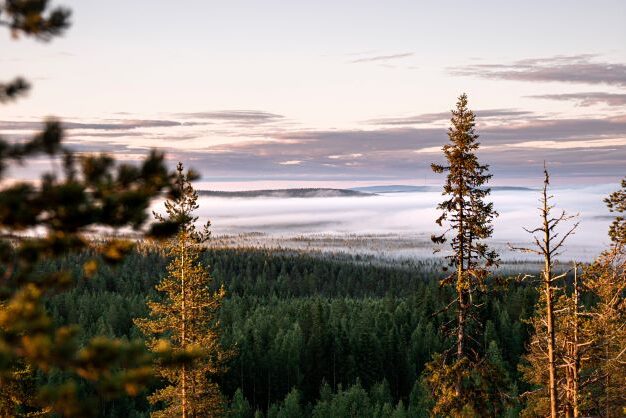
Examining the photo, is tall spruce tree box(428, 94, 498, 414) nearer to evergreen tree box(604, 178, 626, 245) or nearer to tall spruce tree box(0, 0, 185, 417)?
Answer: evergreen tree box(604, 178, 626, 245)

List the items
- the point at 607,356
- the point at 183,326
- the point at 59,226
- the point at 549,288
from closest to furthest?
the point at 59,226
the point at 549,288
the point at 183,326
the point at 607,356

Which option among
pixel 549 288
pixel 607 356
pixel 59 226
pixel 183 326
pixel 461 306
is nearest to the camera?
pixel 59 226

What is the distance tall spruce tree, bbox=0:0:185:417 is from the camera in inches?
254

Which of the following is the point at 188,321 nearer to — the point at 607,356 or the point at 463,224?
the point at 463,224

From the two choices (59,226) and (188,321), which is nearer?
(59,226)

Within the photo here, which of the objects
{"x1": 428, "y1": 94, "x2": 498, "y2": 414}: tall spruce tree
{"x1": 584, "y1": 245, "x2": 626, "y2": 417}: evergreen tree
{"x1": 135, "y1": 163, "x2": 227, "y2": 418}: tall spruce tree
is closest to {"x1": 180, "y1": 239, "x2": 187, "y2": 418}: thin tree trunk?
{"x1": 135, "y1": 163, "x2": 227, "y2": 418}: tall spruce tree

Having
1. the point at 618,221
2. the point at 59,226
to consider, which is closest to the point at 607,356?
the point at 618,221

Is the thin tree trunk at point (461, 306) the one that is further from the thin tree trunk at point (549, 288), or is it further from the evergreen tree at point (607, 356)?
the evergreen tree at point (607, 356)

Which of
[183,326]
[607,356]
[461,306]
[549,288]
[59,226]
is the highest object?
[59,226]

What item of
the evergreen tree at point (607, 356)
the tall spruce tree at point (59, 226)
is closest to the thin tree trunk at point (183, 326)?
the evergreen tree at point (607, 356)

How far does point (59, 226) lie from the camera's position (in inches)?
278

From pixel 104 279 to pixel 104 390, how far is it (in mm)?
168746

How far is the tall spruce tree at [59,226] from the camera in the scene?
21.1 ft

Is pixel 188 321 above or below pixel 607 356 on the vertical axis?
above
